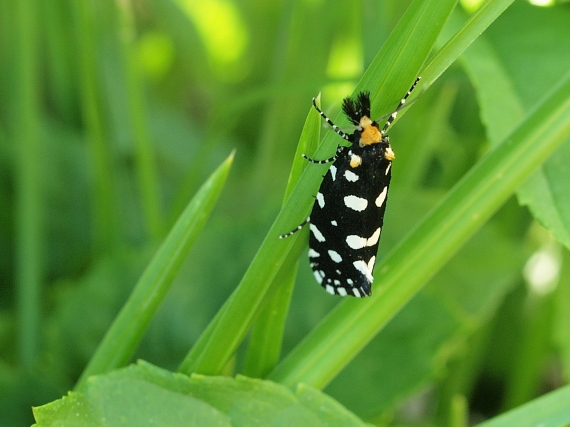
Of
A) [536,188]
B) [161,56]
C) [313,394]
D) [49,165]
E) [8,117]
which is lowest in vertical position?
[313,394]

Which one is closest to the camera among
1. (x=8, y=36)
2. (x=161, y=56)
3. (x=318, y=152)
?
(x=318, y=152)

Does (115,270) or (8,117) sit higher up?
(8,117)

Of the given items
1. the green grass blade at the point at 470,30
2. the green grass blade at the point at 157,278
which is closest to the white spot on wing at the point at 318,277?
the green grass blade at the point at 157,278

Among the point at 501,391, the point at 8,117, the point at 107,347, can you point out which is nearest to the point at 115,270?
the point at 107,347

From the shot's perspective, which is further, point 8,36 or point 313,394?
point 8,36

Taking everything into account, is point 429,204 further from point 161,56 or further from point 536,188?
point 161,56

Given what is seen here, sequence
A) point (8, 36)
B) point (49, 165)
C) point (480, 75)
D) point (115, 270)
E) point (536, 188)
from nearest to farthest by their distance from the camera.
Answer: point (536, 188)
point (480, 75)
point (115, 270)
point (8, 36)
point (49, 165)

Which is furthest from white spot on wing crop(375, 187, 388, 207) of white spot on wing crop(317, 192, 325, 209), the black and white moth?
white spot on wing crop(317, 192, 325, 209)

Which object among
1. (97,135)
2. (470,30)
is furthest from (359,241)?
(97,135)
